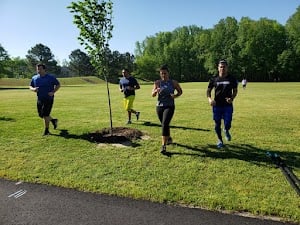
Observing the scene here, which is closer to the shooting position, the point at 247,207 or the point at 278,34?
the point at 247,207

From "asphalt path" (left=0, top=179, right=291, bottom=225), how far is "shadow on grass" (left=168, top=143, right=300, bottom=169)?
103 inches

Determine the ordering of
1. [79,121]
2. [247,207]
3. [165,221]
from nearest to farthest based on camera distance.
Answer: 1. [165,221]
2. [247,207]
3. [79,121]

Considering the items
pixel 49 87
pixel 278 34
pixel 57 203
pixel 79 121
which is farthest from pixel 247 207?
pixel 278 34

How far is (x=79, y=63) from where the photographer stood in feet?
409

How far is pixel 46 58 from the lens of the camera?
115938 mm

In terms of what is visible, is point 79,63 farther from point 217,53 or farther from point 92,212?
point 92,212

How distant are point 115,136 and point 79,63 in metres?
119

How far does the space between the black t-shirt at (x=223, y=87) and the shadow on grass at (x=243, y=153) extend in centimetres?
111

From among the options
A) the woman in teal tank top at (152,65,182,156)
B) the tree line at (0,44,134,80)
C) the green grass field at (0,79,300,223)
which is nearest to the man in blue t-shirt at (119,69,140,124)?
the green grass field at (0,79,300,223)

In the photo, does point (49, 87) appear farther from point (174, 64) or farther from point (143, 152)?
point (174, 64)

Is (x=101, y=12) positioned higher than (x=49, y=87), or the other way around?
(x=101, y=12)

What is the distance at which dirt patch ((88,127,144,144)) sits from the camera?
9.16 meters

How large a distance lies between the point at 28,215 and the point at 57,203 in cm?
53

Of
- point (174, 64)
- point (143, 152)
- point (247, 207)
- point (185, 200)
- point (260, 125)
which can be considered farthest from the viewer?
point (174, 64)
